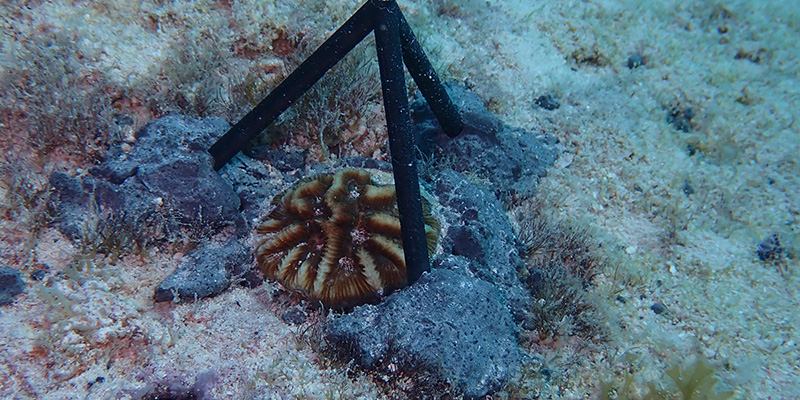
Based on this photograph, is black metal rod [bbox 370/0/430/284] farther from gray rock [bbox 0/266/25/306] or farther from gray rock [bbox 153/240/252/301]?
gray rock [bbox 0/266/25/306]

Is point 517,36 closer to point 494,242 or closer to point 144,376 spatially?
point 494,242

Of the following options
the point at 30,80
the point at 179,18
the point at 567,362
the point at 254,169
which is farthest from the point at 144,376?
the point at 179,18

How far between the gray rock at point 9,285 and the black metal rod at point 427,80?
2.56 metres

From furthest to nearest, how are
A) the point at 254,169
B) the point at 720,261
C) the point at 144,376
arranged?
1. the point at 720,261
2. the point at 254,169
3. the point at 144,376

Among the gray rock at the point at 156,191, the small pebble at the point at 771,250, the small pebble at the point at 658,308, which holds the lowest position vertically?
the small pebble at the point at 658,308

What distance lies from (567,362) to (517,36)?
14.6 feet

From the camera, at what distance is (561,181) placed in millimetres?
4375

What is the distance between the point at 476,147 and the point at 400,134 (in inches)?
63.2

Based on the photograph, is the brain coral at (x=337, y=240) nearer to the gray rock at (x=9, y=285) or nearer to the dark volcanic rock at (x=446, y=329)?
the dark volcanic rock at (x=446, y=329)

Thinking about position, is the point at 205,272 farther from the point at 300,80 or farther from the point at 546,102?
the point at 546,102

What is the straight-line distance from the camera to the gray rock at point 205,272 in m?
2.44

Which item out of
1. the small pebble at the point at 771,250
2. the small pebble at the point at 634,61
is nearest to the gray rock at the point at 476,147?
the small pebble at the point at 771,250

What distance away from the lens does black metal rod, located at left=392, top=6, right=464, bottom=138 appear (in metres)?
2.56

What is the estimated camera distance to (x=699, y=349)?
3.22 meters
